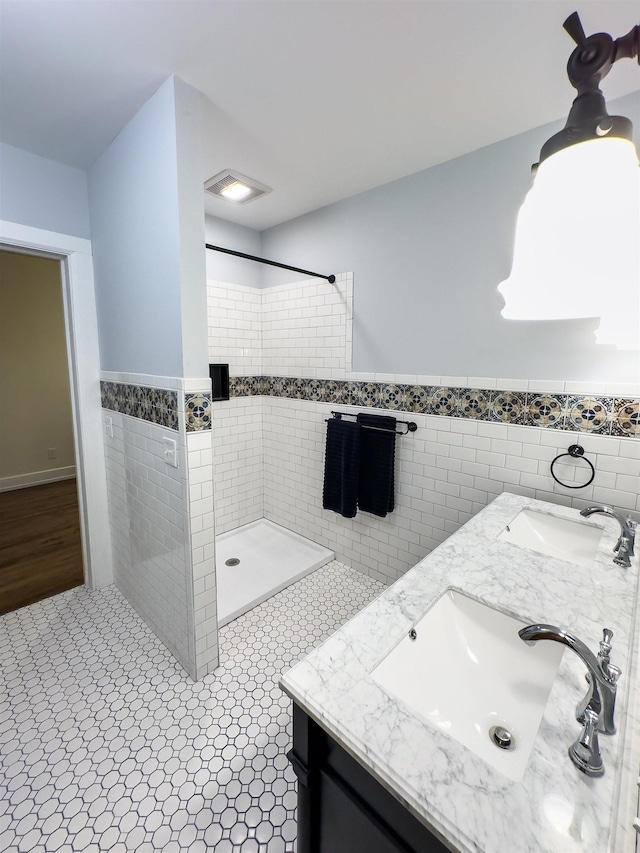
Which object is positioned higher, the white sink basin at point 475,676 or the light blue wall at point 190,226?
the light blue wall at point 190,226

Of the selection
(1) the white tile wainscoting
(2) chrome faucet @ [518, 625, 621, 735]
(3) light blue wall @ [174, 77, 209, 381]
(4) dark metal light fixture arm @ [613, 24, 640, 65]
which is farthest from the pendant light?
(3) light blue wall @ [174, 77, 209, 381]

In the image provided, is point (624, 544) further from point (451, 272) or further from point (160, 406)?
point (160, 406)

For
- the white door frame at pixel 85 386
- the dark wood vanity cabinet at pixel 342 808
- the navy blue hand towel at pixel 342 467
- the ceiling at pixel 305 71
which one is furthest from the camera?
the navy blue hand towel at pixel 342 467

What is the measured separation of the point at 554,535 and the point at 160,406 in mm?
1759

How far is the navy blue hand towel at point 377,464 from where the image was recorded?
2.19 metres

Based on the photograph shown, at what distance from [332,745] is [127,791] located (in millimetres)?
1079

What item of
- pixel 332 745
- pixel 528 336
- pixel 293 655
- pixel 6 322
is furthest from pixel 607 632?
pixel 6 322

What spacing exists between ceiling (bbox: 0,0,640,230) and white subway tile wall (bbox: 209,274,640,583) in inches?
34.7

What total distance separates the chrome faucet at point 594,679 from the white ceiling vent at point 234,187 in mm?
2371

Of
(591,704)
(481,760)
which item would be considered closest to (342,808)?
(481,760)

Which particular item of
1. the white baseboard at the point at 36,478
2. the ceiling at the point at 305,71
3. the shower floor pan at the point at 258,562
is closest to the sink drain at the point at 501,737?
the shower floor pan at the point at 258,562

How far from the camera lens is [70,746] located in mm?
1430

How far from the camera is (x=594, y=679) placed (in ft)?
2.14

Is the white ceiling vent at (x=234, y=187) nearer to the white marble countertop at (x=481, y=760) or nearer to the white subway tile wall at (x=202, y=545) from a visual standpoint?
the white subway tile wall at (x=202, y=545)
